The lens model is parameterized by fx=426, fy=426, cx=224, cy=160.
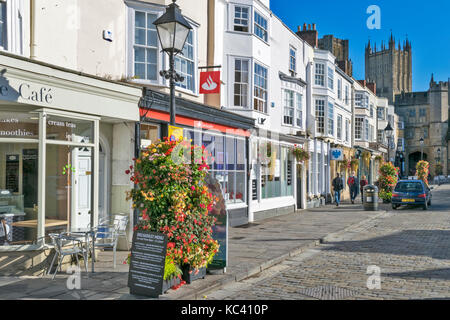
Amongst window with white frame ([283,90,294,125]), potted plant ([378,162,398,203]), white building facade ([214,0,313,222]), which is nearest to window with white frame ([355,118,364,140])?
potted plant ([378,162,398,203])

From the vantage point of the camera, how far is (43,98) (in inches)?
311

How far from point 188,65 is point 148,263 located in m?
7.87

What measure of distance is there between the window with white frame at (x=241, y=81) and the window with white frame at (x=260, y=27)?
1.67 m

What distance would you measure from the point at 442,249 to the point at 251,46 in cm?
1005

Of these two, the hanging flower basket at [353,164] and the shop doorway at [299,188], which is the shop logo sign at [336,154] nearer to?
the hanging flower basket at [353,164]

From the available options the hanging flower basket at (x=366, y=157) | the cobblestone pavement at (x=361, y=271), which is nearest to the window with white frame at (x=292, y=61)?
the cobblestone pavement at (x=361, y=271)

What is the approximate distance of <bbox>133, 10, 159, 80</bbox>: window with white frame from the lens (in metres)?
11.1

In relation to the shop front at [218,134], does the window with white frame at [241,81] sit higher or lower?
higher

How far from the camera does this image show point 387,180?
85.7 feet

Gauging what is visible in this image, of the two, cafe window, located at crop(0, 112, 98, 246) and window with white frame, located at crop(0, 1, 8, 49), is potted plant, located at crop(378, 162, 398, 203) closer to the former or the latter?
cafe window, located at crop(0, 112, 98, 246)

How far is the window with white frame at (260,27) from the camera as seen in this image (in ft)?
57.7

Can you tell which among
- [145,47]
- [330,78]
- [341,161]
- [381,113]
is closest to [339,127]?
[341,161]

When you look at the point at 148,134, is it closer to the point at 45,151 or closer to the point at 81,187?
the point at 81,187

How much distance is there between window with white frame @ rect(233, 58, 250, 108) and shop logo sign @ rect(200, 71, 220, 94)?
12.3 ft
